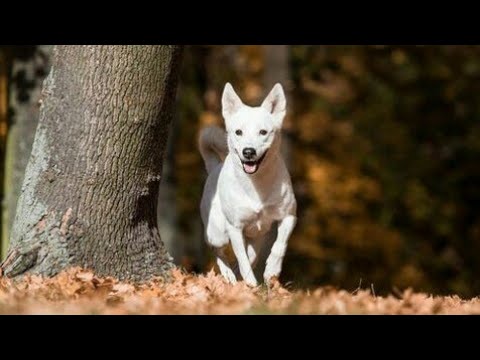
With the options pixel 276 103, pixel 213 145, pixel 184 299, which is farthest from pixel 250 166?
Answer: pixel 213 145

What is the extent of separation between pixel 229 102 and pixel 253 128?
1.41 ft

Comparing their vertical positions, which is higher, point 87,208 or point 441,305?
point 87,208

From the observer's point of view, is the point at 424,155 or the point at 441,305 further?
the point at 424,155

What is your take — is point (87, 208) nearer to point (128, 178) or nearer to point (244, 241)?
point (128, 178)

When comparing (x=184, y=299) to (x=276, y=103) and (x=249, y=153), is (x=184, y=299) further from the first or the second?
(x=276, y=103)

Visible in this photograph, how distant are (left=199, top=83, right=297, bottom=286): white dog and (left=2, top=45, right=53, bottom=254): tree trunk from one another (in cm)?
428

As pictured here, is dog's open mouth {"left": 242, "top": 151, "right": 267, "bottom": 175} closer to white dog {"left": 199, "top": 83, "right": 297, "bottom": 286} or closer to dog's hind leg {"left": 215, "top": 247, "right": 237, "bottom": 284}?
white dog {"left": 199, "top": 83, "right": 297, "bottom": 286}

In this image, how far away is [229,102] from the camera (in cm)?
768

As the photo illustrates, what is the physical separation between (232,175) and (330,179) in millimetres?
14599

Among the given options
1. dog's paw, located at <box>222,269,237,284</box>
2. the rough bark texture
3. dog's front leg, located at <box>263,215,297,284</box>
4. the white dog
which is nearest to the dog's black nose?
the white dog

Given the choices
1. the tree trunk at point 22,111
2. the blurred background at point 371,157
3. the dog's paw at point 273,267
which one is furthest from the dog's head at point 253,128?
the blurred background at point 371,157

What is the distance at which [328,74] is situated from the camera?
71.8ft
